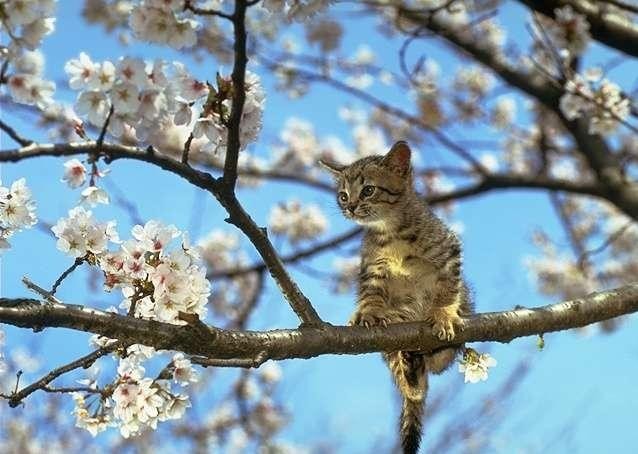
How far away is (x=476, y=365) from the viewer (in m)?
3.94

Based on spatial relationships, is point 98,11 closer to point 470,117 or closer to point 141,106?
point 470,117

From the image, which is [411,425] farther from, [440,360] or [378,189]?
[378,189]

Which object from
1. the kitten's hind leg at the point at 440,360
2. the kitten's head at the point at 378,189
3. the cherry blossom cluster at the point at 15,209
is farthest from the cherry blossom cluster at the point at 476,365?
the cherry blossom cluster at the point at 15,209

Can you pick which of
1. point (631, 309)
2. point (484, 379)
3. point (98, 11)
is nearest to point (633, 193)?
point (631, 309)

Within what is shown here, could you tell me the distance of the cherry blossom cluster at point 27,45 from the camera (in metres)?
2.52

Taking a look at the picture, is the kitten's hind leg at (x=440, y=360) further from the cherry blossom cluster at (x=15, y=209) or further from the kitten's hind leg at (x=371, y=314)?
the cherry blossom cluster at (x=15, y=209)

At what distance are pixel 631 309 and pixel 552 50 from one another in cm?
280

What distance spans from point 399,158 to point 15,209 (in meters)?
2.58

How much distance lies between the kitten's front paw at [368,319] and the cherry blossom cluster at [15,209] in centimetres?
156

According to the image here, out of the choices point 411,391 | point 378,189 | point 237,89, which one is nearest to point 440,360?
point 411,391

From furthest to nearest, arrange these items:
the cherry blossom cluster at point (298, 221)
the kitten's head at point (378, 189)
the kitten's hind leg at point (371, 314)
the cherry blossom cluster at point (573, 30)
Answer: the cherry blossom cluster at point (298, 221) → the cherry blossom cluster at point (573, 30) → the kitten's head at point (378, 189) → the kitten's hind leg at point (371, 314)

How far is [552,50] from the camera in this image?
643 centimetres

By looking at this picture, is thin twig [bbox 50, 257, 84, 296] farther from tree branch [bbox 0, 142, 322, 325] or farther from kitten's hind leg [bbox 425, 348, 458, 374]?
kitten's hind leg [bbox 425, 348, 458, 374]

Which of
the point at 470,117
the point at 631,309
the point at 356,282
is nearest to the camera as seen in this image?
the point at 631,309
